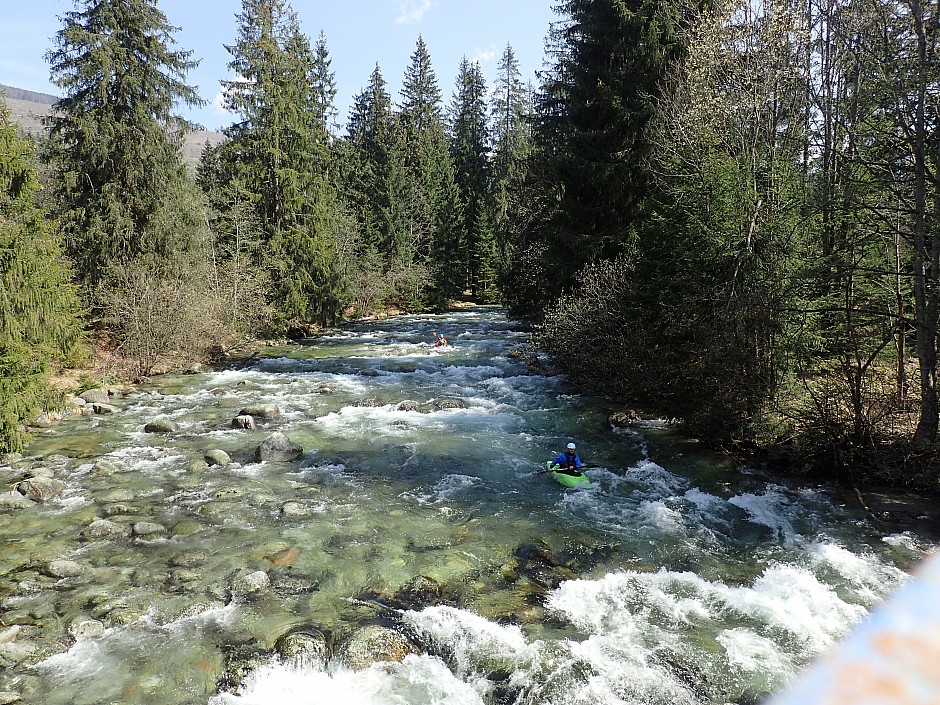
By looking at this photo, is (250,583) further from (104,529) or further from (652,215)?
(652,215)

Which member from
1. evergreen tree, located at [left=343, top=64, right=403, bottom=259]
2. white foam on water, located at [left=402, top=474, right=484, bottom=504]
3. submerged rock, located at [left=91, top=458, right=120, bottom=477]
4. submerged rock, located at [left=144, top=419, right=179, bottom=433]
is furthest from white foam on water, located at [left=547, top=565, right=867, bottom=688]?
evergreen tree, located at [left=343, top=64, right=403, bottom=259]

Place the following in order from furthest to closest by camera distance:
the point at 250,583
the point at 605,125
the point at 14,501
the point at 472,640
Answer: the point at 605,125 → the point at 14,501 → the point at 250,583 → the point at 472,640

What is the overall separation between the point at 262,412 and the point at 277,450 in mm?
3395

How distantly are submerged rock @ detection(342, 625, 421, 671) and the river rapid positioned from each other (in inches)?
1.3

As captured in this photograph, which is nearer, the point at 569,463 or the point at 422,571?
the point at 422,571

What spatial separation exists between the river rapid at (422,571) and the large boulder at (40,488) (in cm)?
22

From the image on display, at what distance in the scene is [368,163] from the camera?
50906 millimetres

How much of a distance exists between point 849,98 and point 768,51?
103 inches

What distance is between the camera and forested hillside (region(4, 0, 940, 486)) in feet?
36.8

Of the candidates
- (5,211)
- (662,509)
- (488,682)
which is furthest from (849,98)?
(5,211)

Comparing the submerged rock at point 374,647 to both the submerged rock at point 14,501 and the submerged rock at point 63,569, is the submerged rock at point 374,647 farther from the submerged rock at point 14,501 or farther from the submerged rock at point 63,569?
the submerged rock at point 14,501

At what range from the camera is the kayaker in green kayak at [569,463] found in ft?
40.1

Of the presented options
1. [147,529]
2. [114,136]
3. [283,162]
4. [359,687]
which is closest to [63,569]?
[147,529]

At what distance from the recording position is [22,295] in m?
13.3
